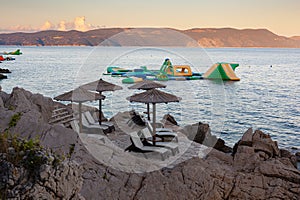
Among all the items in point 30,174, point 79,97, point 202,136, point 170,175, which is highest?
point 30,174

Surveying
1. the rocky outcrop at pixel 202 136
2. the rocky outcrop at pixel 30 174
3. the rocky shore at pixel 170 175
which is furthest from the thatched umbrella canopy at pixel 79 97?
the rocky outcrop at pixel 30 174

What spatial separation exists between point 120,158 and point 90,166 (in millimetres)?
1084

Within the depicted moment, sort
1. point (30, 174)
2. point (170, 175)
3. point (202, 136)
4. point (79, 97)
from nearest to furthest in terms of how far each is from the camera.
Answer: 1. point (30, 174)
2. point (170, 175)
3. point (79, 97)
4. point (202, 136)

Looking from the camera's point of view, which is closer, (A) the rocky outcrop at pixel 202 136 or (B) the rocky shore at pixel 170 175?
(B) the rocky shore at pixel 170 175

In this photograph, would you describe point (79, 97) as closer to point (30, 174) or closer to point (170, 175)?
point (170, 175)

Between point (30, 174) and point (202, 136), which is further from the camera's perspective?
point (202, 136)

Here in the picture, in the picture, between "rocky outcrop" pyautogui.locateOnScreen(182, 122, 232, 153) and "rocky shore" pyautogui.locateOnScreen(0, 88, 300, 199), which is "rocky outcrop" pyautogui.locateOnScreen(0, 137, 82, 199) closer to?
"rocky shore" pyautogui.locateOnScreen(0, 88, 300, 199)

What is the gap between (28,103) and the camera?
486 inches

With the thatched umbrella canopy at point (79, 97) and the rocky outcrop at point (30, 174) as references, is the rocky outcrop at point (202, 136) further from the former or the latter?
the rocky outcrop at point (30, 174)

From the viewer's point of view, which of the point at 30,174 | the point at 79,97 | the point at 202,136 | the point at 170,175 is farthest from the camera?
the point at 202,136

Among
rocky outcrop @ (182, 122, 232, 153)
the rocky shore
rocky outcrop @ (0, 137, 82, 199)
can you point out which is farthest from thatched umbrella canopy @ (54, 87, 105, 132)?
rocky outcrop @ (0, 137, 82, 199)

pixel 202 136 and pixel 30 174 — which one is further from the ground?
pixel 30 174

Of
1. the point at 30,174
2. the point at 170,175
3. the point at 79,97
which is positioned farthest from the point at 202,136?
the point at 30,174

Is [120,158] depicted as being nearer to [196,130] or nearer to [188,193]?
[188,193]
